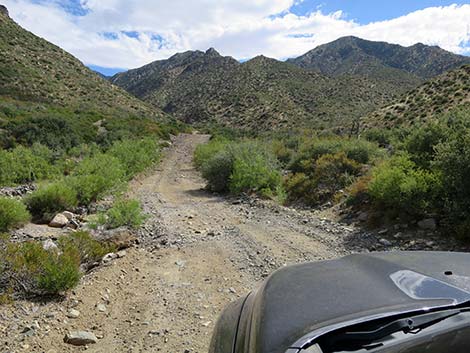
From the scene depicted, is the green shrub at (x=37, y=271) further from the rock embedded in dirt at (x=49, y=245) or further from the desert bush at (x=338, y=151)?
the desert bush at (x=338, y=151)

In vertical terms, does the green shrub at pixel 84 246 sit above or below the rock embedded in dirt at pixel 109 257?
above

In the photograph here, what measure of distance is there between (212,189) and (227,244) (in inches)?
272

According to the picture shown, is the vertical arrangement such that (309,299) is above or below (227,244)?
above

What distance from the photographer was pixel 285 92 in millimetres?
62406

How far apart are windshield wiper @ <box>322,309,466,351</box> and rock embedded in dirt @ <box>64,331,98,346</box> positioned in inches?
128

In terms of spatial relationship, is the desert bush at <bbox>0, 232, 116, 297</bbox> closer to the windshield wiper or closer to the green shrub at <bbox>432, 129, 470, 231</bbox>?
the windshield wiper

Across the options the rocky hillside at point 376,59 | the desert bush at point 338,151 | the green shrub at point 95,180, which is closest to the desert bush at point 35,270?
the green shrub at point 95,180

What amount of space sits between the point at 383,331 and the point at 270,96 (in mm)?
61417

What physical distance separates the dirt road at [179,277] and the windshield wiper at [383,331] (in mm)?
2629

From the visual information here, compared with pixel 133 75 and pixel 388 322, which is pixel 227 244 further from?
pixel 133 75

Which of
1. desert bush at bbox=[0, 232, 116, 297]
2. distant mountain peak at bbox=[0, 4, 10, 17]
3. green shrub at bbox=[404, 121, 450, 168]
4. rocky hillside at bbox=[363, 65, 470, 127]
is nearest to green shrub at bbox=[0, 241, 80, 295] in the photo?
desert bush at bbox=[0, 232, 116, 297]

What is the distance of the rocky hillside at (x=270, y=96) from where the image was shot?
5366 cm

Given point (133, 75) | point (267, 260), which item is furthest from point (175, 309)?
point (133, 75)

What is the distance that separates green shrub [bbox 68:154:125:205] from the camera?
1005 centimetres
